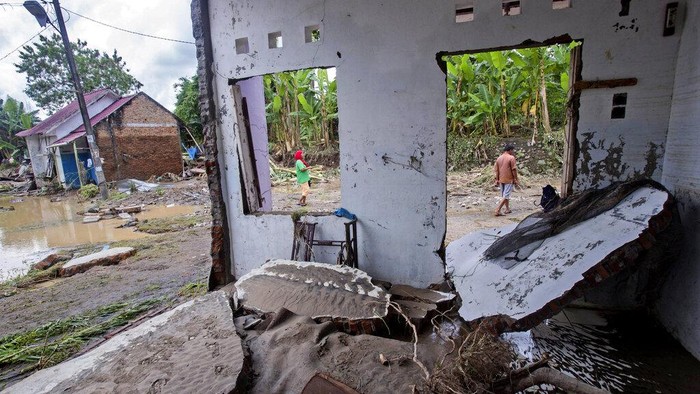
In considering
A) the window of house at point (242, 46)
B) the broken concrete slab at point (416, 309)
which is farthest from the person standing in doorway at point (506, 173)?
the window of house at point (242, 46)

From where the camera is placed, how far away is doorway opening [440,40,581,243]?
388 inches

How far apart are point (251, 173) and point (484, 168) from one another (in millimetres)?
9468

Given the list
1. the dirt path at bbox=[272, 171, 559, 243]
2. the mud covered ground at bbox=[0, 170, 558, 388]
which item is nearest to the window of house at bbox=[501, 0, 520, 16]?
the dirt path at bbox=[272, 171, 559, 243]

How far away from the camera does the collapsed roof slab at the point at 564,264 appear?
2.53 metres

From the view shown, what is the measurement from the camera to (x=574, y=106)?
3.39m

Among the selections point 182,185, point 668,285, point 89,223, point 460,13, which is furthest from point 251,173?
point 182,185

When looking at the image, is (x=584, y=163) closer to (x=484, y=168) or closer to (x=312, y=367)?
(x=312, y=367)

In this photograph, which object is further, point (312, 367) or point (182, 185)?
point (182, 185)

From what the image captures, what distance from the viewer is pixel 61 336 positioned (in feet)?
Answer: 13.2

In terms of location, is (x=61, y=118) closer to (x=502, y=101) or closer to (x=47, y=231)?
(x=47, y=231)

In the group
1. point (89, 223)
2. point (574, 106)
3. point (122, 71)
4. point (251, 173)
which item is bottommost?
point (89, 223)

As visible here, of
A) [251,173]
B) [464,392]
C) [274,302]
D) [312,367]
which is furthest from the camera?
[251,173]

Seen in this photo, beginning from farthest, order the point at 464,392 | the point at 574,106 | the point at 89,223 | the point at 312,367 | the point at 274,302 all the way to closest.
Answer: the point at 89,223
the point at 274,302
the point at 574,106
the point at 312,367
the point at 464,392

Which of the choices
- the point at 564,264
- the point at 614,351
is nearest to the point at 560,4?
the point at 564,264
